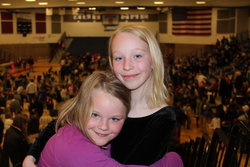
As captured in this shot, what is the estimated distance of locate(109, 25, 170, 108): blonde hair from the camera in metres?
2.12

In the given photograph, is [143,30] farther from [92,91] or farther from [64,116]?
[64,116]

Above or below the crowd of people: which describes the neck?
above

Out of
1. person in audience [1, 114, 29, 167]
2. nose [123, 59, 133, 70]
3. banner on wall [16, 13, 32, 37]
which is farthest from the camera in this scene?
banner on wall [16, 13, 32, 37]

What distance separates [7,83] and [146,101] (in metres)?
17.3

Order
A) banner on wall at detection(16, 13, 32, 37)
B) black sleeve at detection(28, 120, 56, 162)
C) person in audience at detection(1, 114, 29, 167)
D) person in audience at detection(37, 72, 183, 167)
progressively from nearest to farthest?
person in audience at detection(37, 72, 183, 167)
black sleeve at detection(28, 120, 56, 162)
person in audience at detection(1, 114, 29, 167)
banner on wall at detection(16, 13, 32, 37)

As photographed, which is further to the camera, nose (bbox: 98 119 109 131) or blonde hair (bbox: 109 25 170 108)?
blonde hair (bbox: 109 25 170 108)

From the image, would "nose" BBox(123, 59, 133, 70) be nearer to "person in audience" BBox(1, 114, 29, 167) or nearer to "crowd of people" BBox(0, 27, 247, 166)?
"crowd of people" BBox(0, 27, 247, 166)

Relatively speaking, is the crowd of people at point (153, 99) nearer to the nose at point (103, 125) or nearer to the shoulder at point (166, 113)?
the shoulder at point (166, 113)

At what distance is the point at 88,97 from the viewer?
2016mm

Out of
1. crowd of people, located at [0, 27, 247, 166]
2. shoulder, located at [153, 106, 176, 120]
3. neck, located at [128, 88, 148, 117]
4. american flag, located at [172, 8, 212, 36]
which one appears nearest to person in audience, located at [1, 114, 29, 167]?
crowd of people, located at [0, 27, 247, 166]

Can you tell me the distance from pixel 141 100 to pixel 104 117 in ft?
1.03

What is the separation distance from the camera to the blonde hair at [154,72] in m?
2.12

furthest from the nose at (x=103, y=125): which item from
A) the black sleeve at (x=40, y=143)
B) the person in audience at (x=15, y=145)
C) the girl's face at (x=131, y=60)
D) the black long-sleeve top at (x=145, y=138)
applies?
the person in audience at (x=15, y=145)

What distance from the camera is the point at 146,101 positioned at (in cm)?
217
